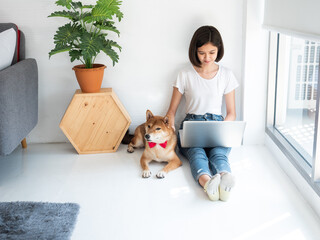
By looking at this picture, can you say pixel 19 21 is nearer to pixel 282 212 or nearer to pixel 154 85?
pixel 154 85

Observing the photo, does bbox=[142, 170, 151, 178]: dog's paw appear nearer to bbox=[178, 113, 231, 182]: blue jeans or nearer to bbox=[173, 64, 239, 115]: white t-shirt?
bbox=[178, 113, 231, 182]: blue jeans

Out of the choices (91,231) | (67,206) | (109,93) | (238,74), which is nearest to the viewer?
(91,231)

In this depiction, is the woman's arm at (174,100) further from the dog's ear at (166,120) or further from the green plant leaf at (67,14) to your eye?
the green plant leaf at (67,14)

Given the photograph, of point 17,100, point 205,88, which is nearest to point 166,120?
point 205,88

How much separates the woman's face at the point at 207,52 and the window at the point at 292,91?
1.34 feet

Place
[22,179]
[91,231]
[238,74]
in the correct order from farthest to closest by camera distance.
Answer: [238,74]
[22,179]
[91,231]

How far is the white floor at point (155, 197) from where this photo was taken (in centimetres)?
195

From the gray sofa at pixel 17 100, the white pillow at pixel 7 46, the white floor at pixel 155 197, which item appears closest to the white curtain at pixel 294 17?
the white floor at pixel 155 197

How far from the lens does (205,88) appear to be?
9.50 ft

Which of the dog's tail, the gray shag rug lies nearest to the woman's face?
the dog's tail

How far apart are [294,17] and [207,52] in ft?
2.33

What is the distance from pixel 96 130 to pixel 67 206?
0.86 m

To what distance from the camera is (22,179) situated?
2.56 metres

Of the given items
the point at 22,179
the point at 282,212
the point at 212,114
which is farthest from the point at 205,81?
the point at 22,179
